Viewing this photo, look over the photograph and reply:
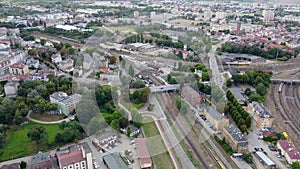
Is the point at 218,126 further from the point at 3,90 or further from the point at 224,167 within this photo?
the point at 3,90

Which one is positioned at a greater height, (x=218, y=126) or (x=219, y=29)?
(x=219, y=29)

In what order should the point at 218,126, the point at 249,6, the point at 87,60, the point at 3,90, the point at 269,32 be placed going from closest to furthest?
Result: the point at 218,126, the point at 3,90, the point at 87,60, the point at 269,32, the point at 249,6

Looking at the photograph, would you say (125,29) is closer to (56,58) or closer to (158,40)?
(158,40)

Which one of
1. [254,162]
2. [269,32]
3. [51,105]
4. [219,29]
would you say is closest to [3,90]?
[51,105]

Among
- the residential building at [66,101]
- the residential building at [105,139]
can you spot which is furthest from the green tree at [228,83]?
the residential building at [66,101]

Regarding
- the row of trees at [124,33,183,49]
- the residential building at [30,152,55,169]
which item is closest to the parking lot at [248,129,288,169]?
the residential building at [30,152,55,169]

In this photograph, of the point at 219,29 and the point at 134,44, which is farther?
the point at 219,29
